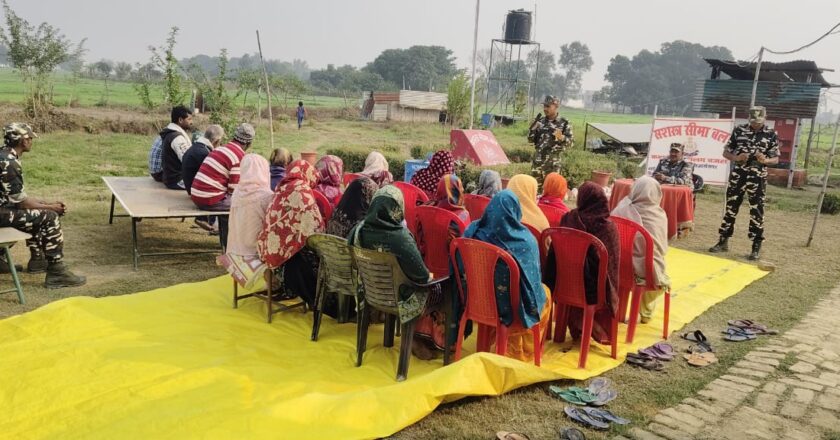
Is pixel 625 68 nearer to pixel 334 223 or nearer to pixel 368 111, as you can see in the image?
pixel 368 111

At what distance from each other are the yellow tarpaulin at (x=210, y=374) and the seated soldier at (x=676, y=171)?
400cm

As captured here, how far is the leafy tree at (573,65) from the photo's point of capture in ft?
363

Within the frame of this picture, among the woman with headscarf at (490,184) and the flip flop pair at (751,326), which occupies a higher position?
the woman with headscarf at (490,184)

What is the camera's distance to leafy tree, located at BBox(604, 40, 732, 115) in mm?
84125

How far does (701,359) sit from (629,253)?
0.92 meters

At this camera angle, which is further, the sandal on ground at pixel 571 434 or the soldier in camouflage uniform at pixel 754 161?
the soldier in camouflage uniform at pixel 754 161

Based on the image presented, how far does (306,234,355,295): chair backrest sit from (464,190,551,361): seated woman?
0.92 metres

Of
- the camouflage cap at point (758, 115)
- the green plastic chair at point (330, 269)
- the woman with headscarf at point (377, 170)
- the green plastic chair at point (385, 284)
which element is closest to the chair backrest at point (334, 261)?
the green plastic chair at point (330, 269)

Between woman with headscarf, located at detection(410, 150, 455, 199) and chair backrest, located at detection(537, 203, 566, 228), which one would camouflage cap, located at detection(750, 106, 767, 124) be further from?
woman with headscarf, located at detection(410, 150, 455, 199)

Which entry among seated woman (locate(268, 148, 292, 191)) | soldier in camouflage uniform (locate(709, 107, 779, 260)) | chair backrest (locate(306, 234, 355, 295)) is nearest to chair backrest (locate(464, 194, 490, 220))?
chair backrest (locate(306, 234, 355, 295))

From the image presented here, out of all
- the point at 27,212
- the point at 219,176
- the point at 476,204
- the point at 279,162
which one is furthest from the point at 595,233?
the point at 27,212

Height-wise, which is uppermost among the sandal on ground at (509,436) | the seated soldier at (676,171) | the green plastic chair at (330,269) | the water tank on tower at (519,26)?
the water tank on tower at (519,26)

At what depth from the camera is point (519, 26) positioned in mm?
30688

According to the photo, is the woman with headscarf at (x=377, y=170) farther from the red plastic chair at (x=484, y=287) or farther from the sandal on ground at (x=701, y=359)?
the sandal on ground at (x=701, y=359)
